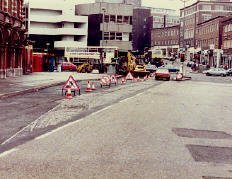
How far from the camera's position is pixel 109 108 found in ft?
66.4

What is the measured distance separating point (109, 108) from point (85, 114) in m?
2.56

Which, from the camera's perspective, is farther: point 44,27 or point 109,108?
point 44,27

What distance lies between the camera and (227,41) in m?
92.2

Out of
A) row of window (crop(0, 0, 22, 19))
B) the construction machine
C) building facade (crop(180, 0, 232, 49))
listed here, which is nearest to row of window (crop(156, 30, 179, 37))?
building facade (crop(180, 0, 232, 49))

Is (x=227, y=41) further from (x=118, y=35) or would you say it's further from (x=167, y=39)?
(x=167, y=39)

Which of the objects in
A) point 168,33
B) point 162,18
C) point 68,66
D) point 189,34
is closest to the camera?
point 68,66

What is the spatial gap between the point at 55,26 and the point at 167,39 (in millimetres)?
58511

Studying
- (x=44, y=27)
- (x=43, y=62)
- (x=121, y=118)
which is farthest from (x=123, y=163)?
(x=44, y=27)

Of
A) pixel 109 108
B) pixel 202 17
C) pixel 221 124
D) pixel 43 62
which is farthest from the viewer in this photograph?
pixel 202 17

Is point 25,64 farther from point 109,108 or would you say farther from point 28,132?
point 28,132

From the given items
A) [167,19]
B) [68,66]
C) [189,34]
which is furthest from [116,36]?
[167,19]

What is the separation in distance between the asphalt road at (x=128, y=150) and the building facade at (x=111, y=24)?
76290mm

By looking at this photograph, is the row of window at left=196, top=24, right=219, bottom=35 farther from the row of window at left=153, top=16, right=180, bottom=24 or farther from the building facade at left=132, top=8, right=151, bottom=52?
the row of window at left=153, top=16, right=180, bottom=24

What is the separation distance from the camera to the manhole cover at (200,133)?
1348 centimetres
